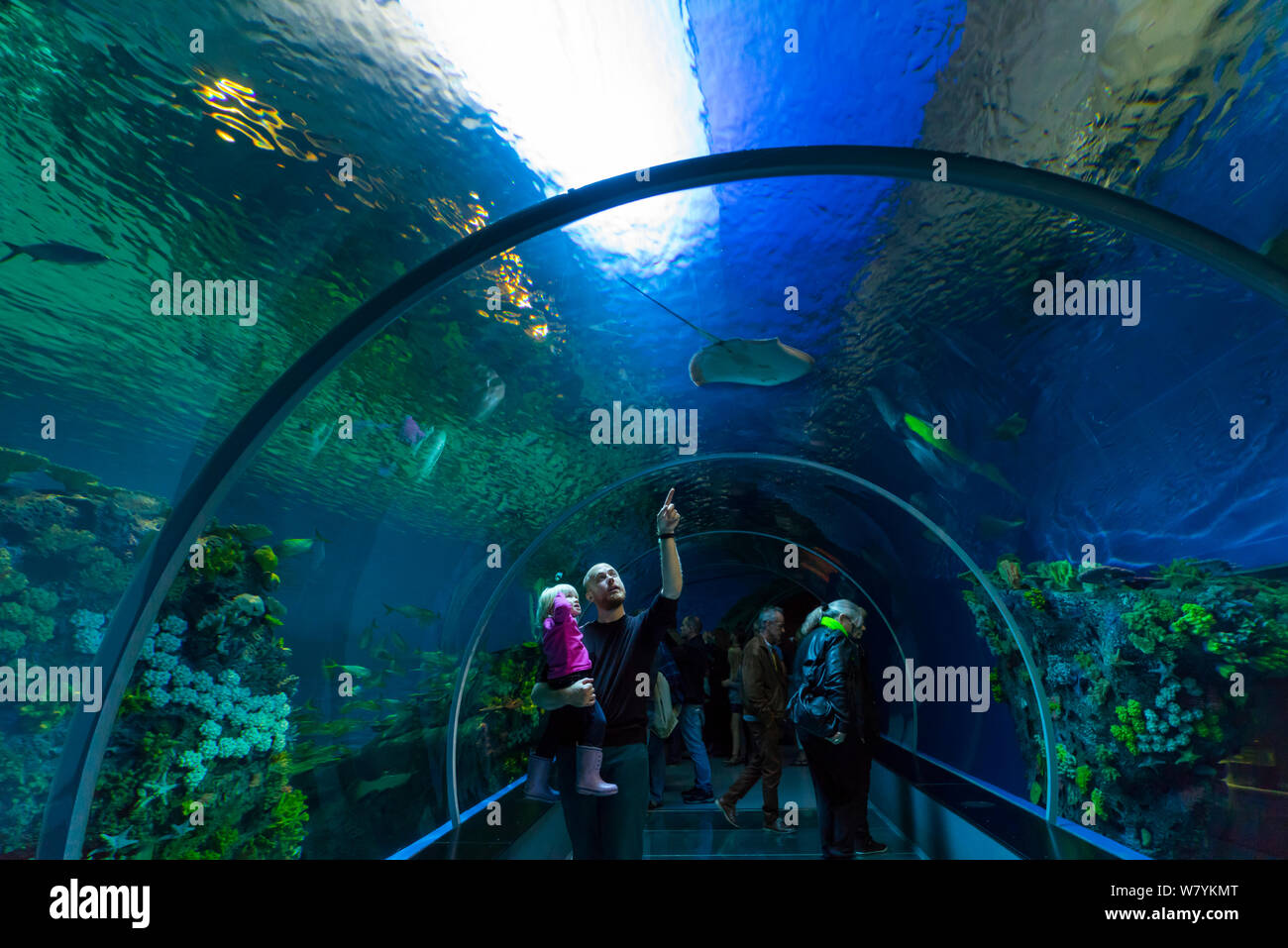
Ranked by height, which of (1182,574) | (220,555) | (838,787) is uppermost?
(220,555)

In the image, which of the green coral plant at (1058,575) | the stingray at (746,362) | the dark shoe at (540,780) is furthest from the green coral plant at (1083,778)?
the dark shoe at (540,780)

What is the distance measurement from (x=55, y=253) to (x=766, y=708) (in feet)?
21.5

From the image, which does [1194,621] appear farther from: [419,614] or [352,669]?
[352,669]

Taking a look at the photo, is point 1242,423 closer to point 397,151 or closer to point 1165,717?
point 1165,717

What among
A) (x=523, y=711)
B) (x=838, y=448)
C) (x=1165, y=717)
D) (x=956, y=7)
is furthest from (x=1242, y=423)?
(x=523, y=711)

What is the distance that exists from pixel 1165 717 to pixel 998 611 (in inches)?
83.7

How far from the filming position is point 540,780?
145 inches

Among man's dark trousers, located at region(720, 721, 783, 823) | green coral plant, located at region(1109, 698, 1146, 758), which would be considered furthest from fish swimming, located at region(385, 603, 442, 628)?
green coral plant, located at region(1109, 698, 1146, 758)

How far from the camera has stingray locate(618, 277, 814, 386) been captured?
6430 mm

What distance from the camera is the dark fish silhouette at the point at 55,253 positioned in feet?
14.1

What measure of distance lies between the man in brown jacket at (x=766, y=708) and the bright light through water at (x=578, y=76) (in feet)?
15.2

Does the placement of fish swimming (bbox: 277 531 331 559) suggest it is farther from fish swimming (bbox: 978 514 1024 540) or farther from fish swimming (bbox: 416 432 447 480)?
fish swimming (bbox: 978 514 1024 540)

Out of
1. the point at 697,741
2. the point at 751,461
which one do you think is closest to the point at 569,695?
A: the point at 697,741
